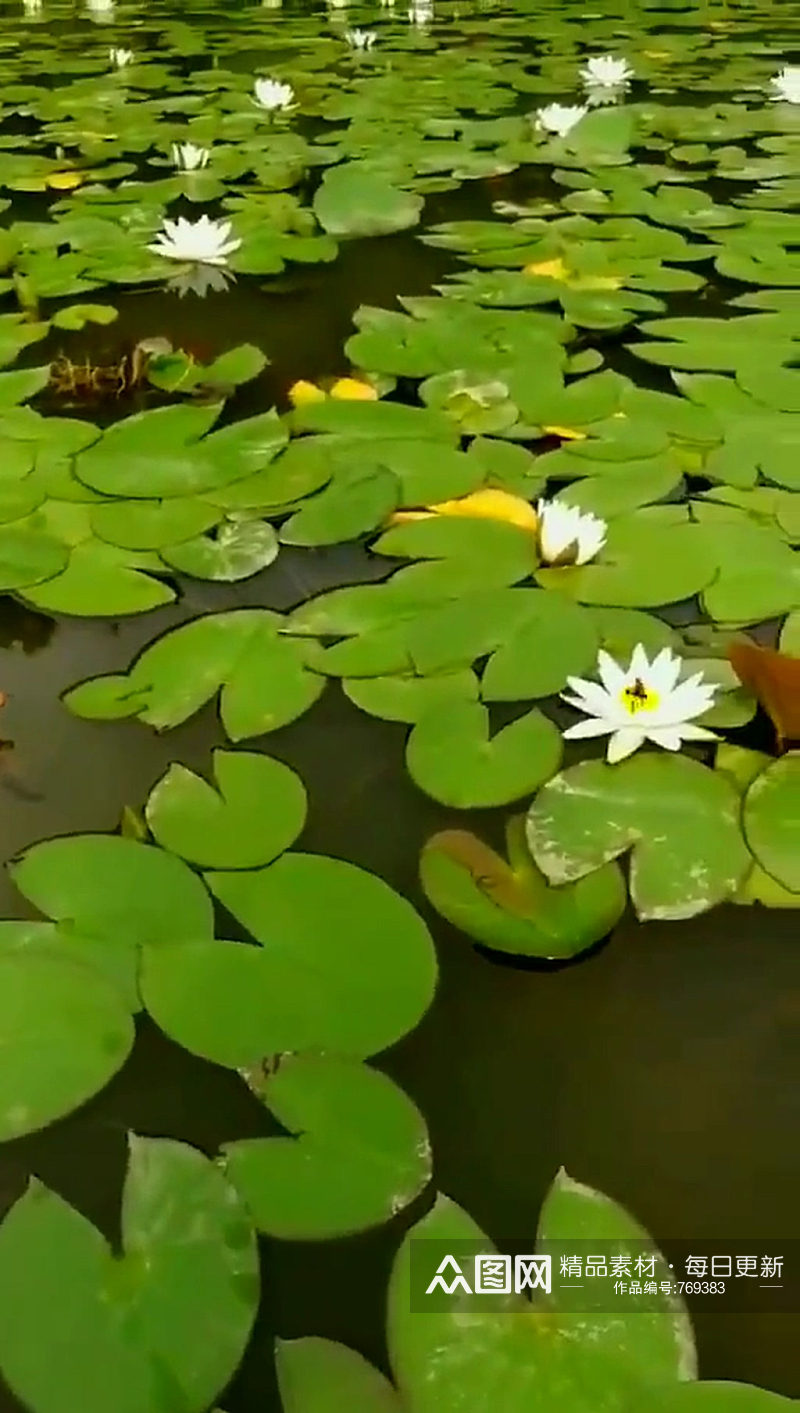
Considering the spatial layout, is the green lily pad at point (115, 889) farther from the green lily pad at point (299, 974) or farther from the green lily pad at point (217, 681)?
the green lily pad at point (217, 681)

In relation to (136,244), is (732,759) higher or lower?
lower

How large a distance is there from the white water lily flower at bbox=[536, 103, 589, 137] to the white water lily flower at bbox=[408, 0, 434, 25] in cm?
160

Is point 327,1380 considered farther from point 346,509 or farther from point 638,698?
point 346,509

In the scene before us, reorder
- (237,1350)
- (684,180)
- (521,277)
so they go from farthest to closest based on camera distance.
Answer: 1. (684,180)
2. (521,277)
3. (237,1350)

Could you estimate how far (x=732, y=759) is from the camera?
796mm

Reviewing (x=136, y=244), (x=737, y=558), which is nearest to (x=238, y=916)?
(x=737, y=558)

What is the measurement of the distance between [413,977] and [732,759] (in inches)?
11.2

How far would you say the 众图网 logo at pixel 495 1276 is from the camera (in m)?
0.53

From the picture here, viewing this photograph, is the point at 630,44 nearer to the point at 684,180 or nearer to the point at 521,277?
the point at 684,180

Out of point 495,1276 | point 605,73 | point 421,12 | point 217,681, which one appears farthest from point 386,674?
point 421,12

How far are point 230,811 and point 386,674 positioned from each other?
7.1 inches

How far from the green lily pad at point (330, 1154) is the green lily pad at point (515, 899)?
0.12 m

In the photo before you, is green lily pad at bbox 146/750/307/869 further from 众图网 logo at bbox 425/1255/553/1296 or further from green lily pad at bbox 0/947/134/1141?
众图网 logo at bbox 425/1255/553/1296

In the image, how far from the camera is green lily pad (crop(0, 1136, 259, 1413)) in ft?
1.63
